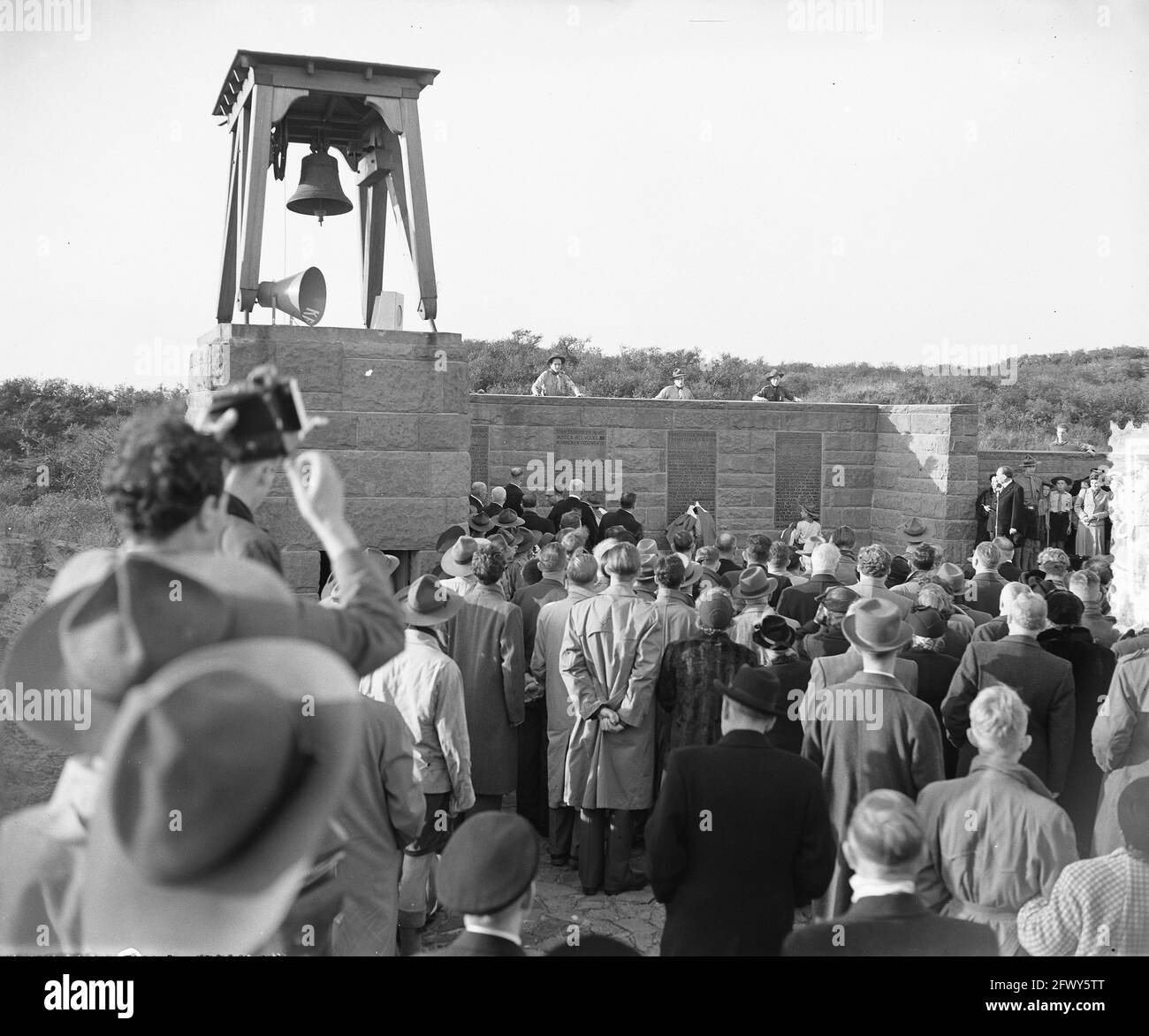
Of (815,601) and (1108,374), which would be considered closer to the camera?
(815,601)

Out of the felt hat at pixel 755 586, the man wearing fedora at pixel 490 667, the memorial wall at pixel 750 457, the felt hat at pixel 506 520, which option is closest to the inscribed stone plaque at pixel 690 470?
the memorial wall at pixel 750 457

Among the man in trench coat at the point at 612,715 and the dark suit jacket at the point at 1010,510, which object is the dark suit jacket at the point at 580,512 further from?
the dark suit jacket at the point at 1010,510

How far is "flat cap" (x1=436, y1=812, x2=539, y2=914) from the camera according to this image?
2.71 m

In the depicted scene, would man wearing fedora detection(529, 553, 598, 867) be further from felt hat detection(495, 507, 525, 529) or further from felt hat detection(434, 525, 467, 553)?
felt hat detection(495, 507, 525, 529)

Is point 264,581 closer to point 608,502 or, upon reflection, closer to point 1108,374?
point 608,502

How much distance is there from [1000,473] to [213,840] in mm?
15341

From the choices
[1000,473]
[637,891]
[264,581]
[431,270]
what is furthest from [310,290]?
[1000,473]

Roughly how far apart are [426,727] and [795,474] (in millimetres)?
12122

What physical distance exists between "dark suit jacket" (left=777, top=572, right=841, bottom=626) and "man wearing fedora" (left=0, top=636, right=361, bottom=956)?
485 centimetres

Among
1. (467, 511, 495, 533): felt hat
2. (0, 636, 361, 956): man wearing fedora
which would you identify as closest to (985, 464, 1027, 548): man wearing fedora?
(467, 511, 495, 533): felt hat

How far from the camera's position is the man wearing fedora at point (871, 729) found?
454 cm

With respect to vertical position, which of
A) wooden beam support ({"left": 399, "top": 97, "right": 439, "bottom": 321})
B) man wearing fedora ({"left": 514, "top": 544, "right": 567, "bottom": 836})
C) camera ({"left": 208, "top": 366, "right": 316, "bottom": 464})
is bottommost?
man wearing fedora ({"left": 514, "top": 544, "right": 567, "bottom": 836})

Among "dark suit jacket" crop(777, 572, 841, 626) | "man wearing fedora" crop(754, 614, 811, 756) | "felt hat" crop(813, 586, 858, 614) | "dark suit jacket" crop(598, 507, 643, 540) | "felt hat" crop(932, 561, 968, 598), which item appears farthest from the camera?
"dark suit jacket" crop(598, 507, 643, 540)

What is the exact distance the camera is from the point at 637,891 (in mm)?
6066
